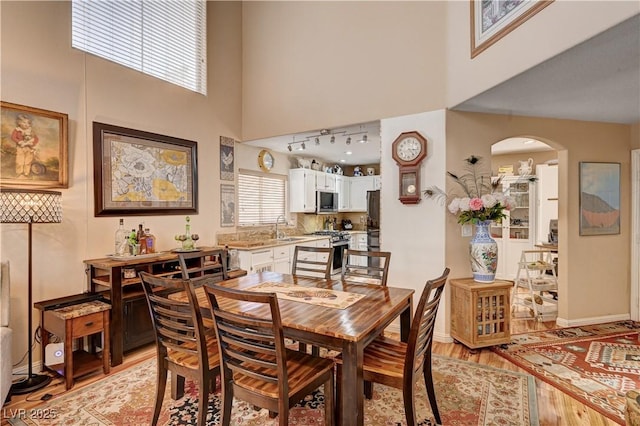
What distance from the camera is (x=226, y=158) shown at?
15.3 ft

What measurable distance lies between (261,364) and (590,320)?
428cm

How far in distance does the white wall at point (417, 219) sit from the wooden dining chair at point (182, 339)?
2.29 metres

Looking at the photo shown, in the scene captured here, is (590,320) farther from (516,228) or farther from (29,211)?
(29,211)

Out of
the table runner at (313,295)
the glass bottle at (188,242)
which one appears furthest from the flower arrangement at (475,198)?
the glass bottle at (188,242)

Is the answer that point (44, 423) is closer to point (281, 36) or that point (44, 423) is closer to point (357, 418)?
point (357, 418)

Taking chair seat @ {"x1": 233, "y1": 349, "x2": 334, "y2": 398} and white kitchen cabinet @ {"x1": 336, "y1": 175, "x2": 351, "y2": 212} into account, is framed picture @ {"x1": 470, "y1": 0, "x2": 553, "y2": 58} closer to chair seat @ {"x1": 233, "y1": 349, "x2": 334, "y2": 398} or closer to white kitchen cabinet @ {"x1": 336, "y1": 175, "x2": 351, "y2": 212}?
chair seat @ {"x1": 233, "y1": 349, "x2": 334, "y2": 398}

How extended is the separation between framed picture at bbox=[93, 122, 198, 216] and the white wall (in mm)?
2495

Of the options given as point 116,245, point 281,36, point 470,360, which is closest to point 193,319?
point 116,245

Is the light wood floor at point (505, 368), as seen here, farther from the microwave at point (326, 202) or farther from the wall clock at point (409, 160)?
the microwave at point (326, 202)

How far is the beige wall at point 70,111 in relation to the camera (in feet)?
8.76

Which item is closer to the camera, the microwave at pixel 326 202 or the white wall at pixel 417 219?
the white wall at pixel 417 219

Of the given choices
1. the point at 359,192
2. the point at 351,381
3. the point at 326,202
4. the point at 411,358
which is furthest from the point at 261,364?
the point at 359,192

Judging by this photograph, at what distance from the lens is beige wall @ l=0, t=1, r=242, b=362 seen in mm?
2670

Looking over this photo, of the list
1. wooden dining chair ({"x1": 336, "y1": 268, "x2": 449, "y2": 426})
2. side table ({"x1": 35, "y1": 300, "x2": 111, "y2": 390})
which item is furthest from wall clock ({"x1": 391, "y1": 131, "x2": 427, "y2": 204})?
side table ({"x1": 35, "y1": 300, "x2": 111, "y2": 390})
